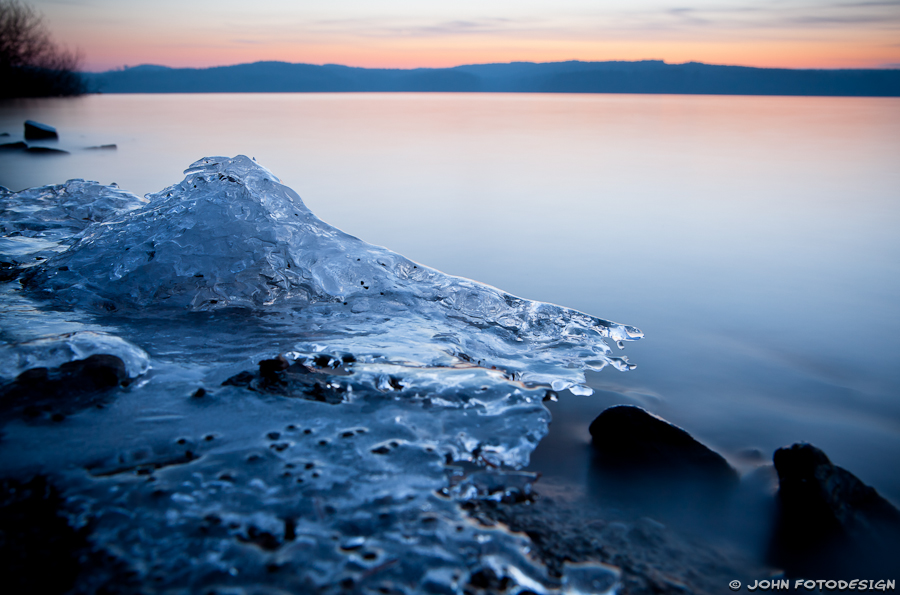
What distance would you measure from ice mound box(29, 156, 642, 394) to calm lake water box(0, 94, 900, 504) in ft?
1.40

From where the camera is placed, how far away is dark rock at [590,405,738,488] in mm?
2076

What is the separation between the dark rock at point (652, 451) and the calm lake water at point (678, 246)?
10 cm

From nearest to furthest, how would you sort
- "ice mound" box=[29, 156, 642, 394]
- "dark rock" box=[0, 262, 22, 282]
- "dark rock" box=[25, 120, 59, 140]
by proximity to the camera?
"ice mound" box=[29, 156, 642, 394] → "dark rock" box=[0, 262, 22, 282] → "dark rock" box=[25, 120, 59, 140]

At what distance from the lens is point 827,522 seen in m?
1.82

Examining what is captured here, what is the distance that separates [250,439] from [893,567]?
2.14 metres

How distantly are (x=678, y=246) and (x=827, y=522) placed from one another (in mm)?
3924

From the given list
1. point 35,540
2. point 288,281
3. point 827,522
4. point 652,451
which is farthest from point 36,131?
point 827,522

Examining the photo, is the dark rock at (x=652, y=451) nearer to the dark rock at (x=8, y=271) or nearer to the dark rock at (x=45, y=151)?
the dark rock at (x=8, y=271)

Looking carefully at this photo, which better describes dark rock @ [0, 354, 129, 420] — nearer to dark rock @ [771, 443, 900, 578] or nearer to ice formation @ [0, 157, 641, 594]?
ice formation @ [0, 157, 641, 594]

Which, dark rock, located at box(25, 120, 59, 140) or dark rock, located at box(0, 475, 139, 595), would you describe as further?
dark rock, located at box(25, 120, 59, 140)

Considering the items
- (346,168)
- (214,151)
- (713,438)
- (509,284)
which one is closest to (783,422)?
(713,438)

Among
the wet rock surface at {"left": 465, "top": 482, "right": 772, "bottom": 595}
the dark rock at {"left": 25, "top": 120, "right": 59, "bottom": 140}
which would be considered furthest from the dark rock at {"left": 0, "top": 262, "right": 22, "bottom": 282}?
the dark rock at {"left": 25, "top": 120, "right": 59, "bottom": 140}

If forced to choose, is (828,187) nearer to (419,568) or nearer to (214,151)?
(419,568)

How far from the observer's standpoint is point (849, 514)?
1839mm
